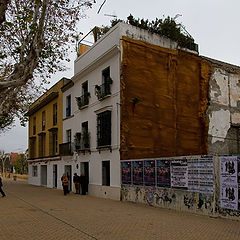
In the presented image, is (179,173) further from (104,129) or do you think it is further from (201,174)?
(104,129)

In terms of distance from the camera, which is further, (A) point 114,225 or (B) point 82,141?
(B) point 82,141

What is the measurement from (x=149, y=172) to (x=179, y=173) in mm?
2222

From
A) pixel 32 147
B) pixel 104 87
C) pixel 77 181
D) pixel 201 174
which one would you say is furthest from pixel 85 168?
pixel 32 147

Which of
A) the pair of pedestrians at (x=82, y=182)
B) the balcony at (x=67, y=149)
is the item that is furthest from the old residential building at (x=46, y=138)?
the pair of pedestrians at (x=82, y=182)

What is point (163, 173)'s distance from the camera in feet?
45.4

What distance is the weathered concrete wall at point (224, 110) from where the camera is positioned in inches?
830

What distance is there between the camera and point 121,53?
18203 mm

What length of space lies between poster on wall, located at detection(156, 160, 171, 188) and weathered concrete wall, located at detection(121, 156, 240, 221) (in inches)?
8.5

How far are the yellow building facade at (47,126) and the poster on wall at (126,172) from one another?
11360 millimetres

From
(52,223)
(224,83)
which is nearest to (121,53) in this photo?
(224,83)

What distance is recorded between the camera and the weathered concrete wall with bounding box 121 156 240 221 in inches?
430

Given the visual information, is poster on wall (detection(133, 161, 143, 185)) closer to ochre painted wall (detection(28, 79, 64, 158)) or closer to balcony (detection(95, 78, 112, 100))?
balcony (detection(95, 78, 112, 100))

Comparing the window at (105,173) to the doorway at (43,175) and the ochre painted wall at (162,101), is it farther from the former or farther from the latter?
the doorway at (43,175)

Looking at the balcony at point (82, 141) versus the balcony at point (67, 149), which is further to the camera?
the balcony at point (67, 149)
